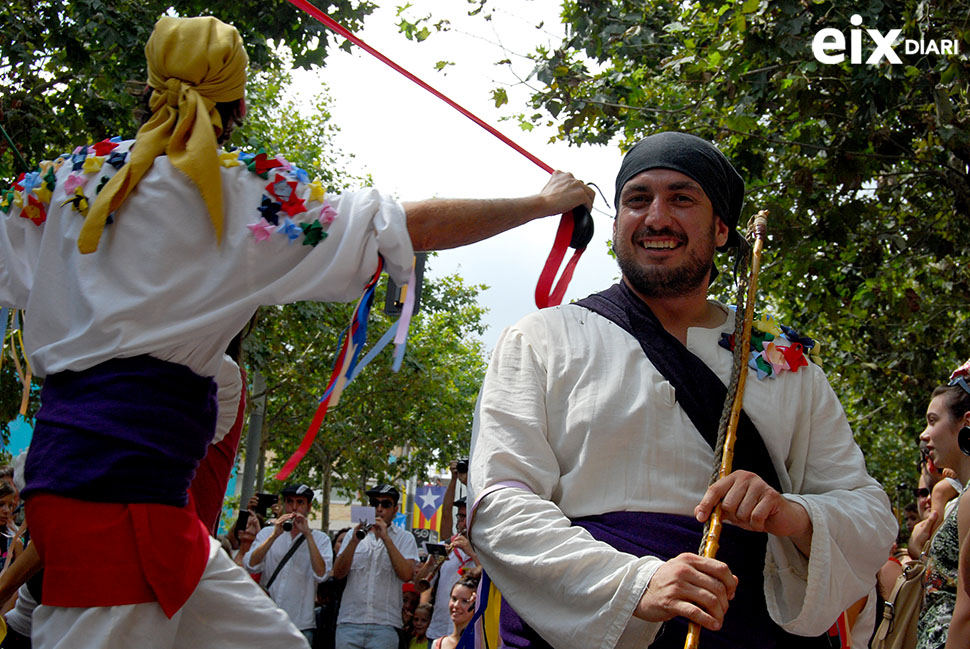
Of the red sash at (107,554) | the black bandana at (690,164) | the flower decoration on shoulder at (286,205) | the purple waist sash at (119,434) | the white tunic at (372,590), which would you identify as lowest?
the white tunic at (372,590)

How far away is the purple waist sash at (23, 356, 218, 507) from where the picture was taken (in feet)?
6.94

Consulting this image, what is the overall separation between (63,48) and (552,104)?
448cm

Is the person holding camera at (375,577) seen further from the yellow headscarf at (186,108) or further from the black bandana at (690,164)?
the yellow headscarf at (186,108)

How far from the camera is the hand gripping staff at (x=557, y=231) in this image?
2.94 m

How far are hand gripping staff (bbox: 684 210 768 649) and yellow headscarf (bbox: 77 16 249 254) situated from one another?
1273 mm

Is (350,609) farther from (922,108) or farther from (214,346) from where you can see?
(214,346)

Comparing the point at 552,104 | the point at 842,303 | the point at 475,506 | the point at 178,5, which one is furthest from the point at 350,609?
the point at 475,506

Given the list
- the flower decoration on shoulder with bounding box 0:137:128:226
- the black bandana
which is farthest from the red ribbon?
the black bandana

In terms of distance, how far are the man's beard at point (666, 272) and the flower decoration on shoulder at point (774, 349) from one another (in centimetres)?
18

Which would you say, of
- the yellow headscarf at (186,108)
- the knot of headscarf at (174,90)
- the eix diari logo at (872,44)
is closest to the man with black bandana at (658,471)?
the yellow headscarf at (186,108)

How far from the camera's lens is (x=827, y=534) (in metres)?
2.36

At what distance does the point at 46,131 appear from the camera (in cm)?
948

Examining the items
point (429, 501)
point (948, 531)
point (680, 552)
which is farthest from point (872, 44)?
point (429, 501)

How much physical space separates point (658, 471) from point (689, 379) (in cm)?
29
